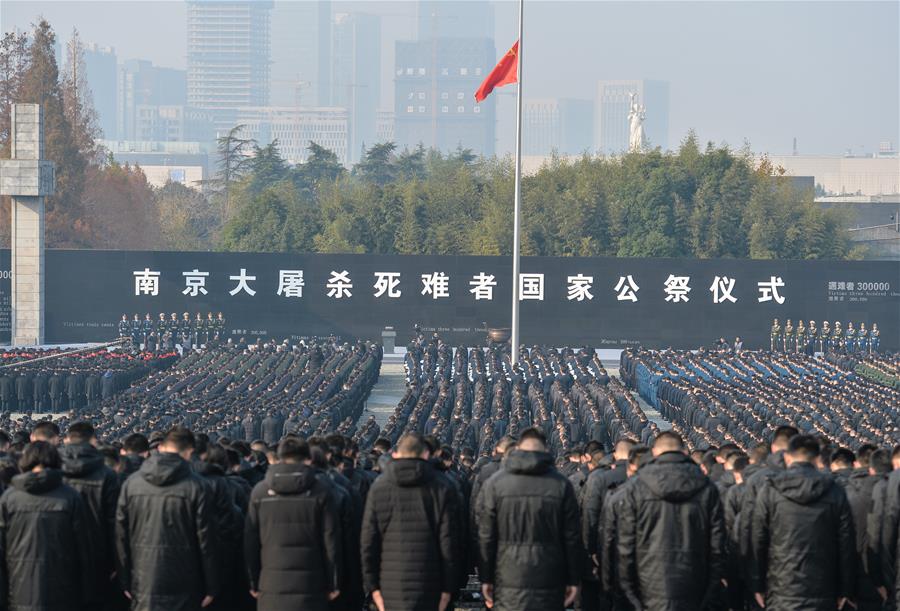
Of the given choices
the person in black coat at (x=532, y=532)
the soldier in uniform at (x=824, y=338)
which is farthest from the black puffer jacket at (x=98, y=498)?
the soldier in uniform at (x=824, y=338)

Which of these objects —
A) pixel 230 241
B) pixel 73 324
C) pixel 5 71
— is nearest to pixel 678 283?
pixel 73 324

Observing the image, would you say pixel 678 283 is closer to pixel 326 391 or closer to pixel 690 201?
pixel 690 201

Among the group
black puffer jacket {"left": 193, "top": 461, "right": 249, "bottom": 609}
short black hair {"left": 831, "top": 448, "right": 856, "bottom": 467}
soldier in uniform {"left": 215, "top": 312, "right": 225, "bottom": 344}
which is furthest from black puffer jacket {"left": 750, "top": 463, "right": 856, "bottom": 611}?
soldier in uniform {"left": 215, "top": 312, "right": 225, "bottom": 344}

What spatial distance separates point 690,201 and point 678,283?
36.0 ft

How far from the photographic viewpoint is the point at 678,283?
124 ft

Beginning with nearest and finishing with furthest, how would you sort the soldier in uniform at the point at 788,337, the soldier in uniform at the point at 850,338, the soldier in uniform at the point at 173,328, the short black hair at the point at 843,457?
the short black hair at the point at 843,457 → the soldier in uniform at the point at 173,328 → the soldier in uniform at the point at 850,338 → the soldier in uniform at the point at 788,337

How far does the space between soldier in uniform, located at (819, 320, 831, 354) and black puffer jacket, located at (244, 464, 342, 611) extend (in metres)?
29.8

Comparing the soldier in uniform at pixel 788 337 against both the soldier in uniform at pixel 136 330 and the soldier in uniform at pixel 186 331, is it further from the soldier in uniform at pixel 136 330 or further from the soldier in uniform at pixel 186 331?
the soldier in uniform at pixel 136 330

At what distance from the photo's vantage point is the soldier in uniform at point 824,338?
3584cm

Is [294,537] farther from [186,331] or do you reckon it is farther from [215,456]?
[186,331]

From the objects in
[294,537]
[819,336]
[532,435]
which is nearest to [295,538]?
[294,537]

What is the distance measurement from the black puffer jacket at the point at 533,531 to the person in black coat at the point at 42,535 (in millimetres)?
1987

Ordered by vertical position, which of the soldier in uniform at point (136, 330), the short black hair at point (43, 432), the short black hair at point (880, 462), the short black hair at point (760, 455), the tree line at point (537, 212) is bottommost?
the soldier in uniform at point (136, 330)

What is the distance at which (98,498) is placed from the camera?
7488 mm
